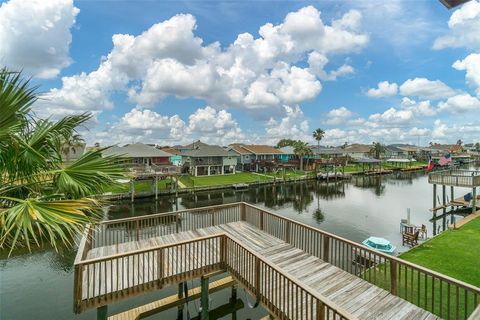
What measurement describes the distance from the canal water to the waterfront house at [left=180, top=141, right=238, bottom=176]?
13868 millimetres

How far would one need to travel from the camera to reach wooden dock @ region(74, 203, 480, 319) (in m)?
5.10

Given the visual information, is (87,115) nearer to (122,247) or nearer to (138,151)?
(122,247)

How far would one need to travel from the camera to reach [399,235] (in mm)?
18625

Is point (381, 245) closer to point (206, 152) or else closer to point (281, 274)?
point (281, 274)

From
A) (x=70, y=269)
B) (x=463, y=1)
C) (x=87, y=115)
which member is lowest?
(x=70, y=269)

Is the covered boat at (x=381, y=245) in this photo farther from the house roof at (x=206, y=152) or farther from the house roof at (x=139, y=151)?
the house roof at (x=206, y=152)

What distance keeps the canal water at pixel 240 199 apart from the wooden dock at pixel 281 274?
1.41m

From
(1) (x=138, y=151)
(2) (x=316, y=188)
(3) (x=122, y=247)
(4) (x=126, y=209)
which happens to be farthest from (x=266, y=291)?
(1) (x=138, y=151)

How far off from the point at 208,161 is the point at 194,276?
146 feet

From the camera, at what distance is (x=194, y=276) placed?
6934mm

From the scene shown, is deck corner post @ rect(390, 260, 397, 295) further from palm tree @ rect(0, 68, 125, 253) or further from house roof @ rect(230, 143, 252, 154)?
A: house roof @ rect(230, 143, 252, 154)

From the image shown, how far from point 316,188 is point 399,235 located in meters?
23.6

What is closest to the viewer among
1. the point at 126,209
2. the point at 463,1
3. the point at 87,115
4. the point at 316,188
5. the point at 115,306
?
the point at 463,1

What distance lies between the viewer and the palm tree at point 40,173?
11.7 ft
